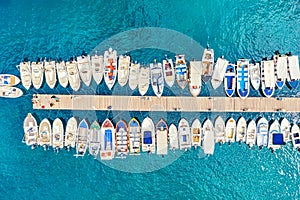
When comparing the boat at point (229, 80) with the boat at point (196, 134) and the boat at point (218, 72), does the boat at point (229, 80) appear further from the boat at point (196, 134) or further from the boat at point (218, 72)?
the boat at point (196, 134)

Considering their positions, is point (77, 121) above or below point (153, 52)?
below

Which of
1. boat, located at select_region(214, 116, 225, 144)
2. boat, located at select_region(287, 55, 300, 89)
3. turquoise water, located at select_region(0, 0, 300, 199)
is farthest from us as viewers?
turquoise water, located at select_region(0, 0, 300, 199)

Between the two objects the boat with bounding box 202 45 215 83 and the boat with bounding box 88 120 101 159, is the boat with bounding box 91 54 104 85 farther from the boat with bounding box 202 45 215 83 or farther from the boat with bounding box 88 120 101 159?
the boat with bounding box 202 45 215 83

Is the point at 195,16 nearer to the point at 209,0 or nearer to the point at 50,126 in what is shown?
the point at 209,0

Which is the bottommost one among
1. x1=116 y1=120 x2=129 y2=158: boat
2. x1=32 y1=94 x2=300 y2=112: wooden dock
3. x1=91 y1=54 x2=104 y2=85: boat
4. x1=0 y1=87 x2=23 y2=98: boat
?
x1=116 y1=120 x2=129 y2=158: boat

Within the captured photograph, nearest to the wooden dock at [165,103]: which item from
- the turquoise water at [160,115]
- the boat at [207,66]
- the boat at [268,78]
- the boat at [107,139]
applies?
the turquoise water at [160,115]

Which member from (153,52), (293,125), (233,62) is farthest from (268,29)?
(153,52)

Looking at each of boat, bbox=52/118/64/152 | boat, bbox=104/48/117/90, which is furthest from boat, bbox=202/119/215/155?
boat, bbox=52/118/64/152
